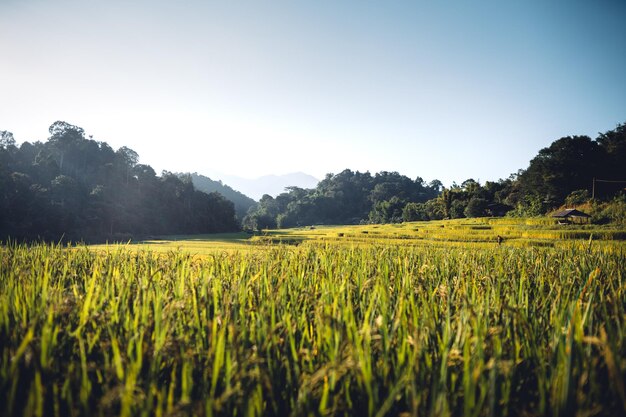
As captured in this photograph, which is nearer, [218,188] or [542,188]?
[542,188]

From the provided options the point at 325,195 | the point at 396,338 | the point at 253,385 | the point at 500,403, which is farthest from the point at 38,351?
the point at 325,195

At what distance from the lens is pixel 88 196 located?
52000 mm

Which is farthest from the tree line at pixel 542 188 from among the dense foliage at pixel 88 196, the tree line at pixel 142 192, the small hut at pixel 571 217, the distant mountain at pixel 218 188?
the distant mountain at pixel 218 188

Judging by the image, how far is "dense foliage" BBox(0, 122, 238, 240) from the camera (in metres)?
40.3

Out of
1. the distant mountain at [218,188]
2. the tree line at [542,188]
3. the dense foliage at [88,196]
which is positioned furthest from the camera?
the distant mountain at [218,188]

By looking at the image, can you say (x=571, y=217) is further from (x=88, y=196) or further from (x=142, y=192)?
(x=142, y=192)

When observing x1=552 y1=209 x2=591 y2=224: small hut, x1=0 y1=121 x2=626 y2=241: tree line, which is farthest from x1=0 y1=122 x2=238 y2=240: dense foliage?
x1=552 y1=209 x2=591 y2=224: small hut

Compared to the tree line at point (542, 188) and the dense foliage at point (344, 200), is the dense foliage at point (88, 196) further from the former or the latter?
the dense foliage at point (344, 200)

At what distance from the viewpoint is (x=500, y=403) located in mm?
1639

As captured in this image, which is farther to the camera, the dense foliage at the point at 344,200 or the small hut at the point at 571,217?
the dense foliage at the point at 344,200

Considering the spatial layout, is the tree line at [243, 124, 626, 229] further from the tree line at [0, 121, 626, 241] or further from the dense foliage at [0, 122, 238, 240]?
the dense foliage at [0, 122, 238, 240]

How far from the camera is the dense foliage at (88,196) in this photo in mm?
40312

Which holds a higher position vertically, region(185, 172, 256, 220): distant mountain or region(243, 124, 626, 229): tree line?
region(185, 172, 256, 220): distant mountain

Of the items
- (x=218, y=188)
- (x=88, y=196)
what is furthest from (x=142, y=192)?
(x=218, y=188)
